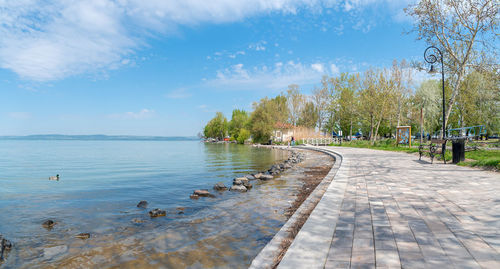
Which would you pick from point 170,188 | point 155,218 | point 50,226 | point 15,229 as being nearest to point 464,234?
point 155,218

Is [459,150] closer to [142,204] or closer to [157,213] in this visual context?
[157,213]

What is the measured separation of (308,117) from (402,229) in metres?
50.5

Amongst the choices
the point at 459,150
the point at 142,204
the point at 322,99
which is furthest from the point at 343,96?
the point at 142,204

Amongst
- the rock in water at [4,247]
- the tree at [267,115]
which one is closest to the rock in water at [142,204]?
the rock in water at [4,247]

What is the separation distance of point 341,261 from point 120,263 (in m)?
3.17

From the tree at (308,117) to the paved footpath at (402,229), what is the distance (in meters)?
46.7

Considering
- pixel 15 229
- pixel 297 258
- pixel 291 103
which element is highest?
pixel 291 103

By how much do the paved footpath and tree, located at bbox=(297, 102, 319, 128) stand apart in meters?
46.7

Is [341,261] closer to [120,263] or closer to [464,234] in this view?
[464,234]

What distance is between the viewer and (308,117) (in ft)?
174

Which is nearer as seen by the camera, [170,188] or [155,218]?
[155,218]

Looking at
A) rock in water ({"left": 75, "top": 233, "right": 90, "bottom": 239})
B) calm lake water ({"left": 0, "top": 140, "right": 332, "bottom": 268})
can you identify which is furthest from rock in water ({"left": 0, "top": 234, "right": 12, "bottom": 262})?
rock in water ({"left": 75, "top": 233, "right": 90, "bottom": 239})

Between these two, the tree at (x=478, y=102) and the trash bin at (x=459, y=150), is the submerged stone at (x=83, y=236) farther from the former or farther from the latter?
the tree at (x=478, y=102)

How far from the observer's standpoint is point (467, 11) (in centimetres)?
1530
